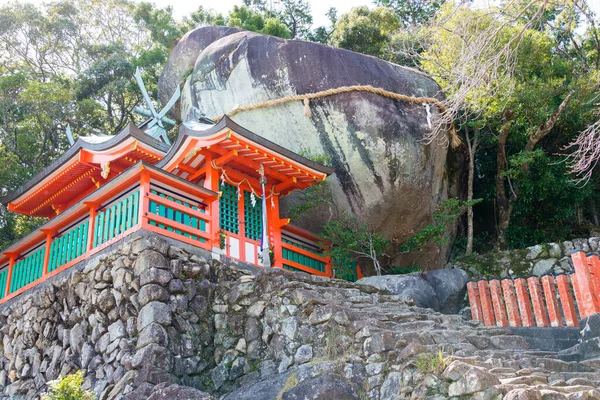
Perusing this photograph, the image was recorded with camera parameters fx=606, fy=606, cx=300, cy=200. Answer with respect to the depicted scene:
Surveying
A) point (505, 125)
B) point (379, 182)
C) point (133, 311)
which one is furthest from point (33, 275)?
point (505, 125)

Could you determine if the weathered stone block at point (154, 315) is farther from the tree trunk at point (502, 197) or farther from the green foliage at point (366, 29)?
the green foliage at point (366, 29)

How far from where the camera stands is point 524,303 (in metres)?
9.58

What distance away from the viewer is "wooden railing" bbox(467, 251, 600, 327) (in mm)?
8578

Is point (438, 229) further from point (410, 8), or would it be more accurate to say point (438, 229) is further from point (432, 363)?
point (410, 8)

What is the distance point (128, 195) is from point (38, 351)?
335 cm

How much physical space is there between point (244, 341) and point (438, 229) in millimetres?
5976

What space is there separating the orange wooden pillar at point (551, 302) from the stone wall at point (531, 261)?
4.57 meters

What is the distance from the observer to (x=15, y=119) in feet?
63.8

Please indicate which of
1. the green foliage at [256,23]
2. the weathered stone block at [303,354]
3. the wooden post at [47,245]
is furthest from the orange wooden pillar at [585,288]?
the green foliage at [256,23]


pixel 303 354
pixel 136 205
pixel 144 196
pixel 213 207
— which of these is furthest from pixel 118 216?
pixel 303 354

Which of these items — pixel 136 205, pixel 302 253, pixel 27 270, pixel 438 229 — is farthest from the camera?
pixel 438 229

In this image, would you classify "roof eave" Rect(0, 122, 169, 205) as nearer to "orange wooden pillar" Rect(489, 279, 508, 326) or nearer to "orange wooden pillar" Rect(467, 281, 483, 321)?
"orange wooden pillar" Rect(467, 281, 483, 321)

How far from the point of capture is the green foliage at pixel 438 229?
13.7 metres

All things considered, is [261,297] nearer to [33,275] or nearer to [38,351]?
[38,351]
